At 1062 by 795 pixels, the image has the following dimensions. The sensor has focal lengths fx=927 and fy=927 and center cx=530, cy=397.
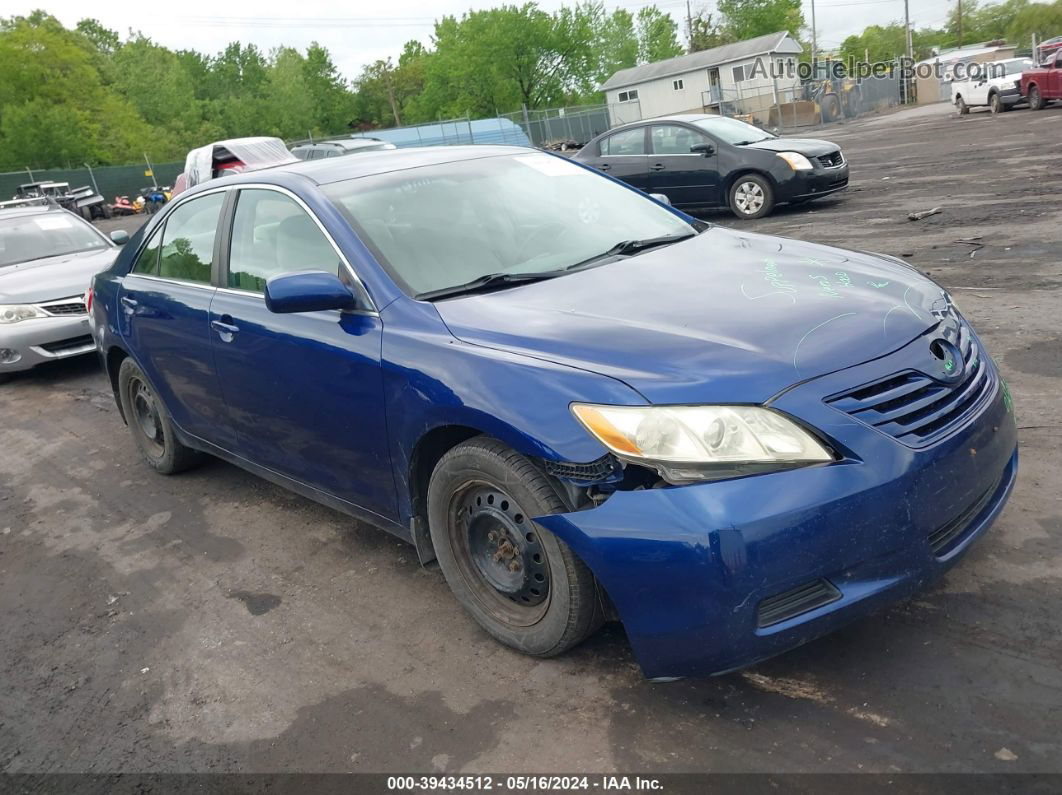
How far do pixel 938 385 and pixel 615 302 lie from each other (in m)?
1.05

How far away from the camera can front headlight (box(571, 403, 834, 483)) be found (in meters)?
2.53

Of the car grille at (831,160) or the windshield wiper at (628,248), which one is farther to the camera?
the car grille at (831,160)

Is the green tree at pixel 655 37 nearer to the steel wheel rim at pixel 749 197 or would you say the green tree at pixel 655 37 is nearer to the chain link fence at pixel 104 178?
the chain link fence at pixel 104 178

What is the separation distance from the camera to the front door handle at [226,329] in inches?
164

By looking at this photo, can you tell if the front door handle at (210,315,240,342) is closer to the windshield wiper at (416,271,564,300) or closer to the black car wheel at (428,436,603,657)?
the windshield wiper at (416,271,564,300)

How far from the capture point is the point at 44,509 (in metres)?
5.49

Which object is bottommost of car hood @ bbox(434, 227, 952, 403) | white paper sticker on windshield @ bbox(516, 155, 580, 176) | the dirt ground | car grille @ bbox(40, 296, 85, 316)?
→ the dirt ground

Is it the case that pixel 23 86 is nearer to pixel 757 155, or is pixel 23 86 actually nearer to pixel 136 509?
pixel 757 155

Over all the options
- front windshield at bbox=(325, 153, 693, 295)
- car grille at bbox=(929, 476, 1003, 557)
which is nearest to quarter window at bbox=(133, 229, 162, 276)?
front windshield at bbox=(325, 153, 693, 295)

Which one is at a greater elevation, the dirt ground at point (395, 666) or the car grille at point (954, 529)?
the car grille at point (954, 529)

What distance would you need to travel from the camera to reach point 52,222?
1041 centimetres

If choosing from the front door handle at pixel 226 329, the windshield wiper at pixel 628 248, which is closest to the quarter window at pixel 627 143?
the windshield wiper at pixel 628 248

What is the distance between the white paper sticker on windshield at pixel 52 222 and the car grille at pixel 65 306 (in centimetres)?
202

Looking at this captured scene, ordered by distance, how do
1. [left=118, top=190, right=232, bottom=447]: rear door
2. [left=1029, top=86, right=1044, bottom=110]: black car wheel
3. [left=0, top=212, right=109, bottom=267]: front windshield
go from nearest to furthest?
[left=118, top=190, right=232, bottom=447]: rear door, [left=0, top=212, right=109, bottom=267]: front windshield, [left=1029, top=86, right=1044, bottom=110]: black car wheel
